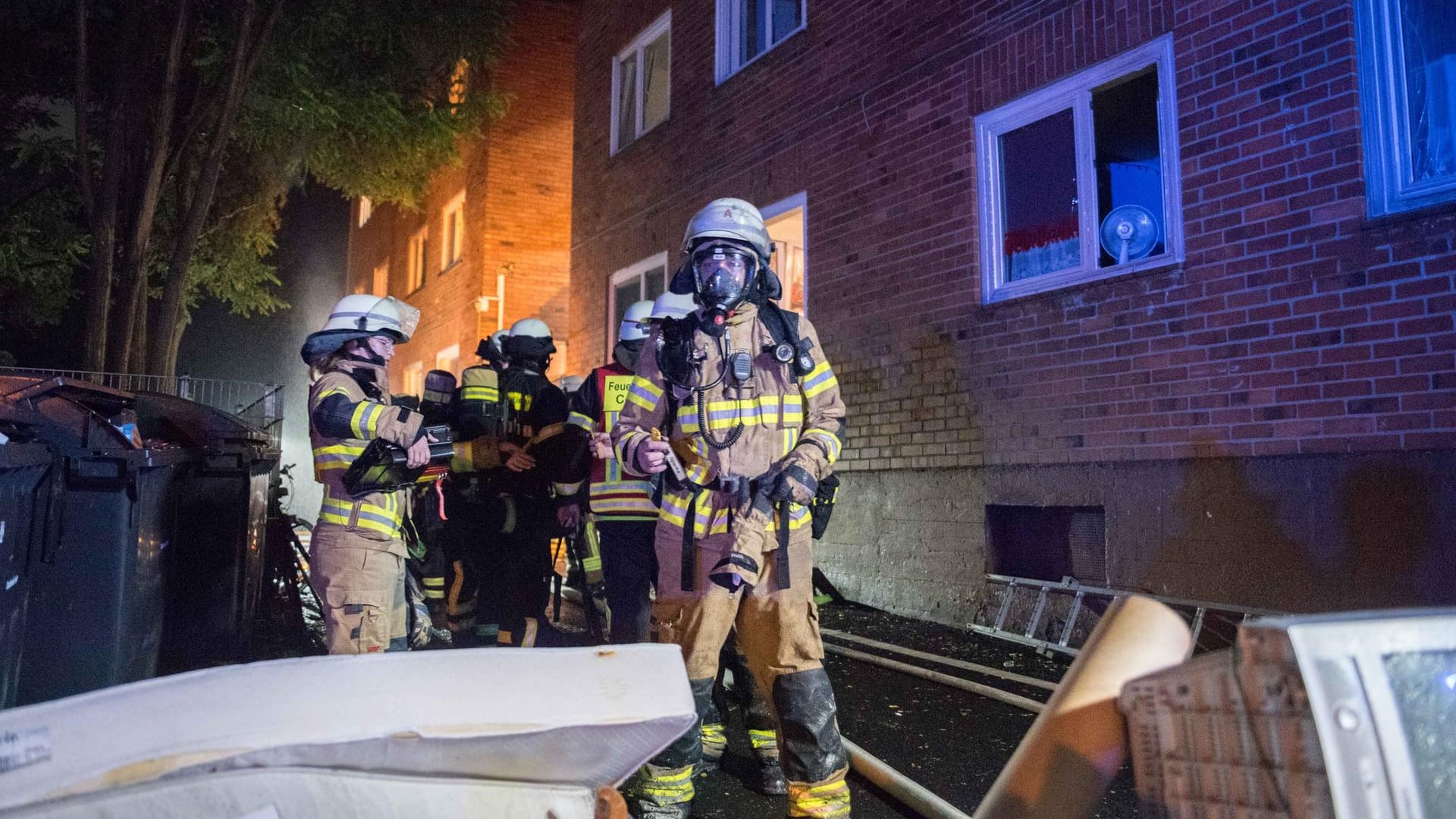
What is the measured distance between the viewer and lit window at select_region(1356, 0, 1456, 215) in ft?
14.3

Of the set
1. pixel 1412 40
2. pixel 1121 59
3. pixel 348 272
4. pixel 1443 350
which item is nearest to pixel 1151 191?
pixel 1121 59

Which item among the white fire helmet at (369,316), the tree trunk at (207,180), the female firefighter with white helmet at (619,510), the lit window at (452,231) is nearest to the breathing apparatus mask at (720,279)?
the female firefighter with white helmet at (619,510)

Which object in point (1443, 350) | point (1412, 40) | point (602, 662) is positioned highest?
point (1412, 40)

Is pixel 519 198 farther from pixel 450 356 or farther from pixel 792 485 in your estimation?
pixel 792 485

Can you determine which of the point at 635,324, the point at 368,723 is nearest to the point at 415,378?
the point at 635,324

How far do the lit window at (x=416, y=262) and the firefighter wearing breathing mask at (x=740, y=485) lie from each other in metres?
15.5

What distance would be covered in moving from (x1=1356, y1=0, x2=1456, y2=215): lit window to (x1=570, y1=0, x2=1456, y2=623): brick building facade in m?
0.02

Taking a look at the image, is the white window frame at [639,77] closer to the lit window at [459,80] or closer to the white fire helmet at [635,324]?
the lit window at [459,80]

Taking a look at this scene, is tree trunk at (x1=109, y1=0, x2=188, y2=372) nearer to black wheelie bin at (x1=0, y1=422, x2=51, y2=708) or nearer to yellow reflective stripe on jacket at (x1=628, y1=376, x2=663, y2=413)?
black wheelie bin at (x1=0, y1=422, x2=51, y2=708)

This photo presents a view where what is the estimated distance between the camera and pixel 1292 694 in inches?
43.6

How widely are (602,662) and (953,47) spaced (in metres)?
6.41

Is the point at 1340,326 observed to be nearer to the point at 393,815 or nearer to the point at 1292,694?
the point at 1292,694

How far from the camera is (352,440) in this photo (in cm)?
388

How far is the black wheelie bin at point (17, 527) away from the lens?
11.0ft
